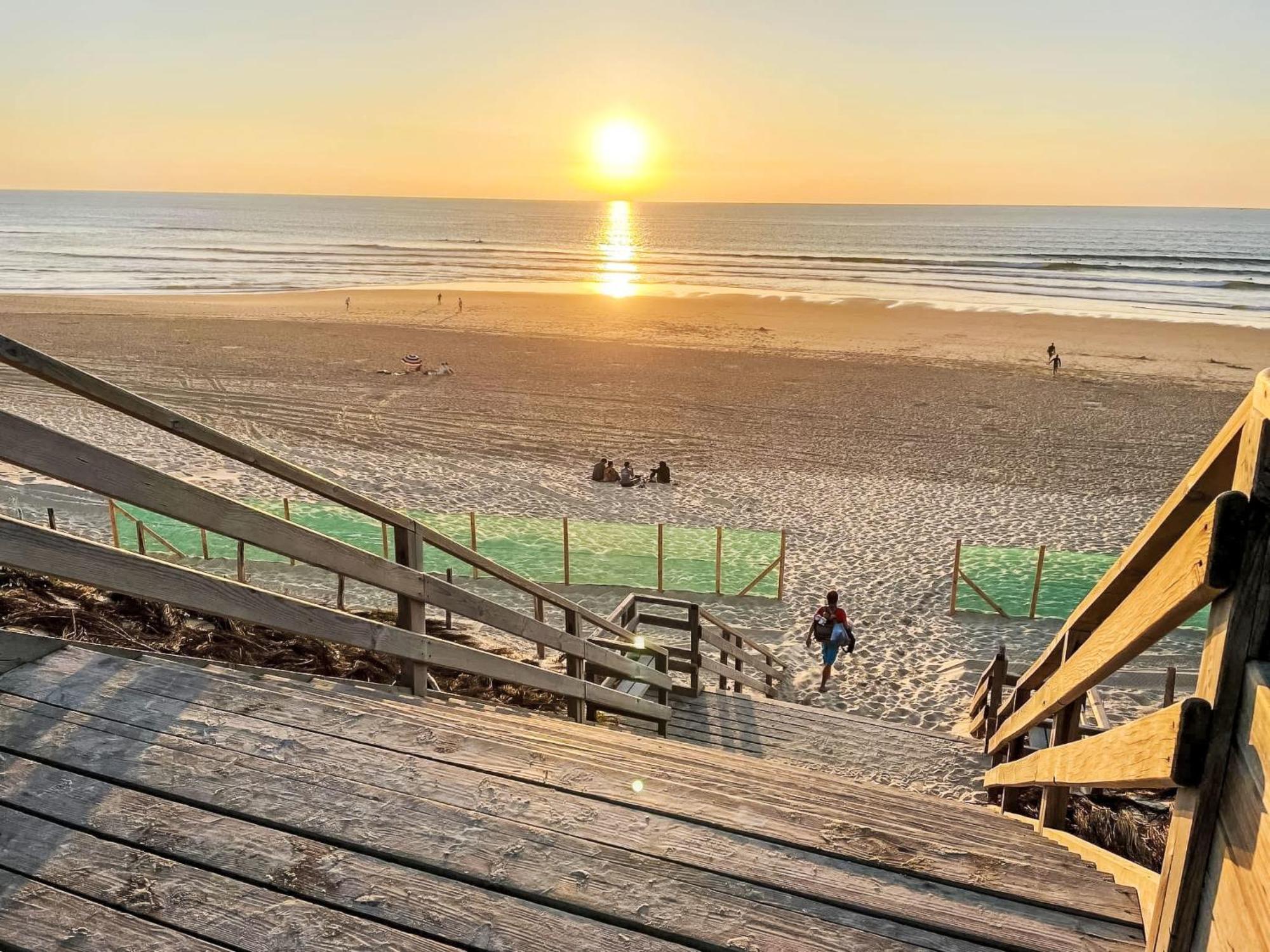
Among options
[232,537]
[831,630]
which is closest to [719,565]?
[831,630]

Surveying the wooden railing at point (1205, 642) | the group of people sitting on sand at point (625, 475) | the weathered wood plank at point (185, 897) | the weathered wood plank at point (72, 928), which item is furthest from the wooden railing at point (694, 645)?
the group of people sitting on sand at point (625, 475)

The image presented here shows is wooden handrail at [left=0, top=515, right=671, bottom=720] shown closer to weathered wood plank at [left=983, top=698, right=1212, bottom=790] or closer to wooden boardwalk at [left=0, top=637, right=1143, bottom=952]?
wooden boardwalk at [left=0, top=637, right=1143, bottom=952]

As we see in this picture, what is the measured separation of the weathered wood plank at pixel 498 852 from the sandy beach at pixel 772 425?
25.5ft

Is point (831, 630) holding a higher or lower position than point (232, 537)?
lower

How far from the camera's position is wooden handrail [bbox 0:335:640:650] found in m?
2.16

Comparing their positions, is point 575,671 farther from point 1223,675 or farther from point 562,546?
point 562,546

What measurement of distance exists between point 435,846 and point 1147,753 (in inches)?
65.9

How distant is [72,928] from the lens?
1749 millimetres

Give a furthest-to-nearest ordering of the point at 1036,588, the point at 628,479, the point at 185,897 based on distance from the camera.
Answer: the point at 628,479, the point at 1036,588, the point at 185,897

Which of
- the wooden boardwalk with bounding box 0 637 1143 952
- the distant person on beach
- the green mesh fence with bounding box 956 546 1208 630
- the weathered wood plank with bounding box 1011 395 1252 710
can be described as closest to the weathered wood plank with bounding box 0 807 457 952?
the wooden boardwalk with bounding box 0 637 1143 952

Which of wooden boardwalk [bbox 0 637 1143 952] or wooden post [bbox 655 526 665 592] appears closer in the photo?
wooden boardwalk [bbox 0 637 1143 952]

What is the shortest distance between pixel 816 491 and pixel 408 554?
49.4 ft

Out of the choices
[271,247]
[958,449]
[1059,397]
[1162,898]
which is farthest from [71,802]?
[271,247]

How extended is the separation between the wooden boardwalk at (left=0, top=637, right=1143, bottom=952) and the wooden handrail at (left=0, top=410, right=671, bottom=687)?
1.71 feet
